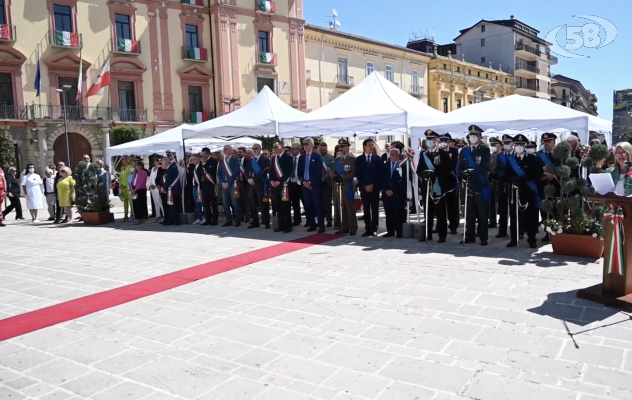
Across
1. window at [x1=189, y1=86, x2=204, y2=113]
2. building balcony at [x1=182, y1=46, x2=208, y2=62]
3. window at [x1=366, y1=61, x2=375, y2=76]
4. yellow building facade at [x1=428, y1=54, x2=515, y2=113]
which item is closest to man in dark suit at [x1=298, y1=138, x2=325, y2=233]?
window at [x1=189, y1=86, x2=204, y2=113]

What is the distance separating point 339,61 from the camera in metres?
39.1

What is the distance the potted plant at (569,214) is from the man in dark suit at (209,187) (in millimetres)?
7337

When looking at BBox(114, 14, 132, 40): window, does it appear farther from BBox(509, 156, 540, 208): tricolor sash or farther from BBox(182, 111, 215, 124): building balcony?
BBox(509, 156, 540, 208): tricolor sash

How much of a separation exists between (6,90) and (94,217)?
718 inches

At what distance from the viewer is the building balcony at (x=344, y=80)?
38.9m

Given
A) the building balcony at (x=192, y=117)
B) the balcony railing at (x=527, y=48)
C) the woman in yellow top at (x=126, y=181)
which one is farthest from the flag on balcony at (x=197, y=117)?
the balcony railing at (x=527, y=48)

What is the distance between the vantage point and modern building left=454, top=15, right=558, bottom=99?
186 feet

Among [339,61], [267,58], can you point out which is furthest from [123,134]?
[339,61]

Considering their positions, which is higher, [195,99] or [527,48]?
[527,48]

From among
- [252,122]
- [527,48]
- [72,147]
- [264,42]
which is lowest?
[252,122]

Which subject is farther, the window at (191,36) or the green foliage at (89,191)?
the window at (191,36)

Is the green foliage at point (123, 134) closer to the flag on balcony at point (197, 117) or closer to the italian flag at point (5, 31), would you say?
the flag on balcony at point (197, 117)

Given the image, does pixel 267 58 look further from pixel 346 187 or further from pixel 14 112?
pixel 346 187

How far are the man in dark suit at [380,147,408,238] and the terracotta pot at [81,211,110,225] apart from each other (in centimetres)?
800
